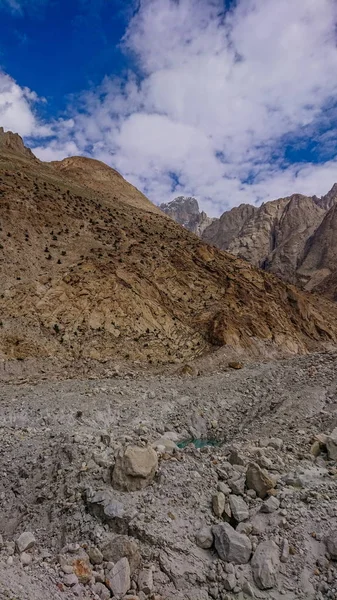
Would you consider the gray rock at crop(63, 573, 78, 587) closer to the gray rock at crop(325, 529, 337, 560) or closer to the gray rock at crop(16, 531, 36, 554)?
the gray rock at crop(16, 531, 36, 554)

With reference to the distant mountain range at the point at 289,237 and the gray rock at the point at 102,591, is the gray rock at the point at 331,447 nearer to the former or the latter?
the gray rock at the point at 102,591

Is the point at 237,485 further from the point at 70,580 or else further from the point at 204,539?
the point at 70,580

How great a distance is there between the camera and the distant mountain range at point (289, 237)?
7375 centimetres

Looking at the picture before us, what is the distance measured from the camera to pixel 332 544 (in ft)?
18.9

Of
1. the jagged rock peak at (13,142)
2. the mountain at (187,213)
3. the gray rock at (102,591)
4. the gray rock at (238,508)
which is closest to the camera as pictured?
the gray rock at (102,591)

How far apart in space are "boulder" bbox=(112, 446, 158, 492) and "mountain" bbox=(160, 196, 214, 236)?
120 m

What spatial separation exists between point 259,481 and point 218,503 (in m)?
0.94

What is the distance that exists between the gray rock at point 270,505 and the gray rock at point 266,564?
0.55m

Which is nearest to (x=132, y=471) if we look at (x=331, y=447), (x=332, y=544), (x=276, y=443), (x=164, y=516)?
(x=164, y=516)

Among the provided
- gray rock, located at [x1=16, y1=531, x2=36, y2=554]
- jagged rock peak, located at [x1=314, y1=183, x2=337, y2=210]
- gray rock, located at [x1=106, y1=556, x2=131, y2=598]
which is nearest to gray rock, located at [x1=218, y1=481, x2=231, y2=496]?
gray rock, located at [x1=106, y1=556, x2=131, y2=598]

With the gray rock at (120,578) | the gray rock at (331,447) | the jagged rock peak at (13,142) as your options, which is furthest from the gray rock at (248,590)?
the jagged rock peak at (13,142)

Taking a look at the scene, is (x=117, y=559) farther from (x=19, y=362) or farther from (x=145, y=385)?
(x=19, y=362)

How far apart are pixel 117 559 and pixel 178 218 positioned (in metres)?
141

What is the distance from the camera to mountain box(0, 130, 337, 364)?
1889 centimetres
